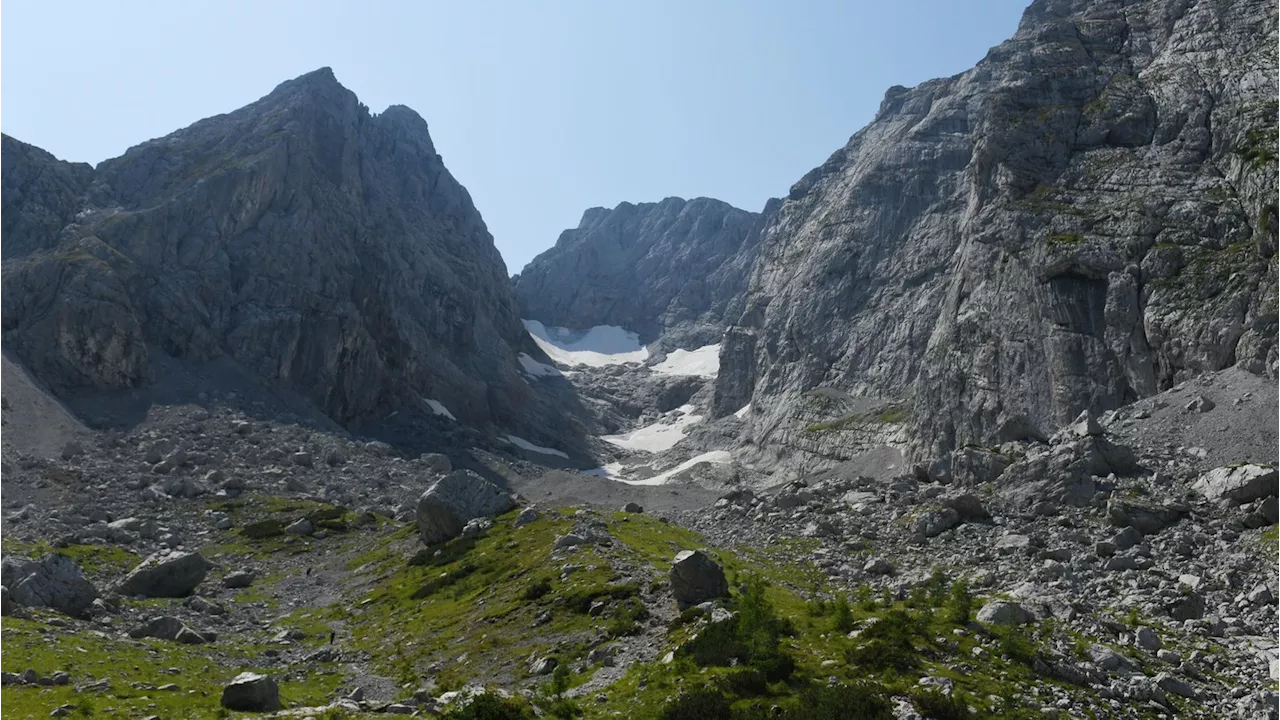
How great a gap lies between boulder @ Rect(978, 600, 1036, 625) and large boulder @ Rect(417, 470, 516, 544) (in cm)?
4775

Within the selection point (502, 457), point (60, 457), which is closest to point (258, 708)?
point (60, 457)

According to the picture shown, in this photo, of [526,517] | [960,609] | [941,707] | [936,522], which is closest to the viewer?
[941,707]

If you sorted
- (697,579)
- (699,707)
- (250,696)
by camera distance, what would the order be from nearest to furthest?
(699,707)
(250,696)
(697,579)

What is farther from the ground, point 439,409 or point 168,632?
point 439,409

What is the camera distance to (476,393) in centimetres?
18700

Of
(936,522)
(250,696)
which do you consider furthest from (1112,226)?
(250,696)

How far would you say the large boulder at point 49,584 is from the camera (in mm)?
44281

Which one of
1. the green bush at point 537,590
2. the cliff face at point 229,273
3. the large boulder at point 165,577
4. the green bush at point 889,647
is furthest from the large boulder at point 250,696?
the cliff face at point 229,273

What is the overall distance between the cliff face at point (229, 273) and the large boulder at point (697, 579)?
121014 mm

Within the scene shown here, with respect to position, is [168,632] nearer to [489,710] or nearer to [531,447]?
[489,710]

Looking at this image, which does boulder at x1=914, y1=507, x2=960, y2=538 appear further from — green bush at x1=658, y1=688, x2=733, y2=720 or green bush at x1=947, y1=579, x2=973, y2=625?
green bush at x1=658, y1=688, x2=733, y2=720

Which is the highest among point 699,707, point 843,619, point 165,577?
point 165,577

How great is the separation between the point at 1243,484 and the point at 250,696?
143ft

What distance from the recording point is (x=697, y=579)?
117 ft
